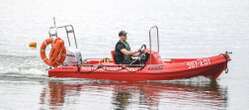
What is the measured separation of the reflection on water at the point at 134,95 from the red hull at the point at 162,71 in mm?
272

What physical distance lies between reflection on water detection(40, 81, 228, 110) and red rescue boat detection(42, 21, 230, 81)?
0.29 meters

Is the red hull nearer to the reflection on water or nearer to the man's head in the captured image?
the reflection on water

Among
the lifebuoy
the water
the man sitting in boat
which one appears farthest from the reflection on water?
the lifebuoy

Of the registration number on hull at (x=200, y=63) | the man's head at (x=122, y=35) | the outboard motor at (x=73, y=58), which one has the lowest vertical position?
the registration number on hull at (x=200, y=63)

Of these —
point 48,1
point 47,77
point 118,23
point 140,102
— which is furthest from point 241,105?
point 48,1

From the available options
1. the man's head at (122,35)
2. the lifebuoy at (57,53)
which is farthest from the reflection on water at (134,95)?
the man's head at (122,35)

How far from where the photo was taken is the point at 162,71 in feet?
78.8

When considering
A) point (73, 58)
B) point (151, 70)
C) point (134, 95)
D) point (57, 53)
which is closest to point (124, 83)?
point (151, 70)

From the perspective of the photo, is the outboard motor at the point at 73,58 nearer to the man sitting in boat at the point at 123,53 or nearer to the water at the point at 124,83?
the water at the point at 124,83

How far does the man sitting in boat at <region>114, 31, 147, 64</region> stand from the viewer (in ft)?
80.1

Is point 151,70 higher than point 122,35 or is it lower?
lower

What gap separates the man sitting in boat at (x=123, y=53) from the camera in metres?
24.4

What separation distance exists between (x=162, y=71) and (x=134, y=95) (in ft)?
9.57

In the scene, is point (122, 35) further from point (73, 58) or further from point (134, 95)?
point (134, 95)
